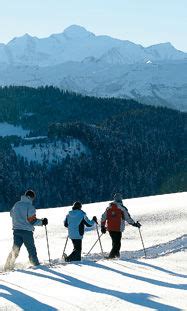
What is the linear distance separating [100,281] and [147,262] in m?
3.48

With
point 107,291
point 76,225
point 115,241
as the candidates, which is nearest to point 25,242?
point 76,225

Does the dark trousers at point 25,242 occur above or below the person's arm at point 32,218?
below

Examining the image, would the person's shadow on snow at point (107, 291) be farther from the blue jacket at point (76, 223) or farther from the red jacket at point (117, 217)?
the red jacket at point (117, 217)

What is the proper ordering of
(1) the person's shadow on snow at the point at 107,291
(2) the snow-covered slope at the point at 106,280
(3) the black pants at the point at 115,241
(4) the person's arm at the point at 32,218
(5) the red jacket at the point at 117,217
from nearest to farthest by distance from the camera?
(1) the person's shadow on snow at the point at 107,291 → (2) the snow-covered slope at the point at 106,280 → (4) the person's arm at the point at 32,218 → (5) the red jacket at the point at 117,217 → (3) the black pants at the point at 115,241

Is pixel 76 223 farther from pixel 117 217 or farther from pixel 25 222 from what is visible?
pixel 25 222

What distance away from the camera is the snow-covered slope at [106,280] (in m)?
8.98

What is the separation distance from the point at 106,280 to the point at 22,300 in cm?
242

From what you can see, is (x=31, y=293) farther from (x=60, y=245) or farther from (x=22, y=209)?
(x=60, y=245)

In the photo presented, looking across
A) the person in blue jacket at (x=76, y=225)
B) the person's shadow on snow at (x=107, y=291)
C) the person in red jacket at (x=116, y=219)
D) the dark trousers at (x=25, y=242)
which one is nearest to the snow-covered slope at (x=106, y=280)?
the person's shadow on snow at (x=107, y=291)

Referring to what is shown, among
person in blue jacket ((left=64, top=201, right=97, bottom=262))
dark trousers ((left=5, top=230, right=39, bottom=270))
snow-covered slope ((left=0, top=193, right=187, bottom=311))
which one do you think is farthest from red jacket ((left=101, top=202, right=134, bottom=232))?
dark trousers ((left=5, top=230, right=39, bottom=270))

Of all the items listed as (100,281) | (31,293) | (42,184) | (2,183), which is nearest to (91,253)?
(100,281)

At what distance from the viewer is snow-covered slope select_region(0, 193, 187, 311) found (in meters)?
8.98

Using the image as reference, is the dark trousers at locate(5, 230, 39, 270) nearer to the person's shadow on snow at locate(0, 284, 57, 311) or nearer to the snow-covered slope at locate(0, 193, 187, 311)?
the snow-covered slope at locate(0, 193, 187, 311)

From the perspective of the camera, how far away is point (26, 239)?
44.3 feet
